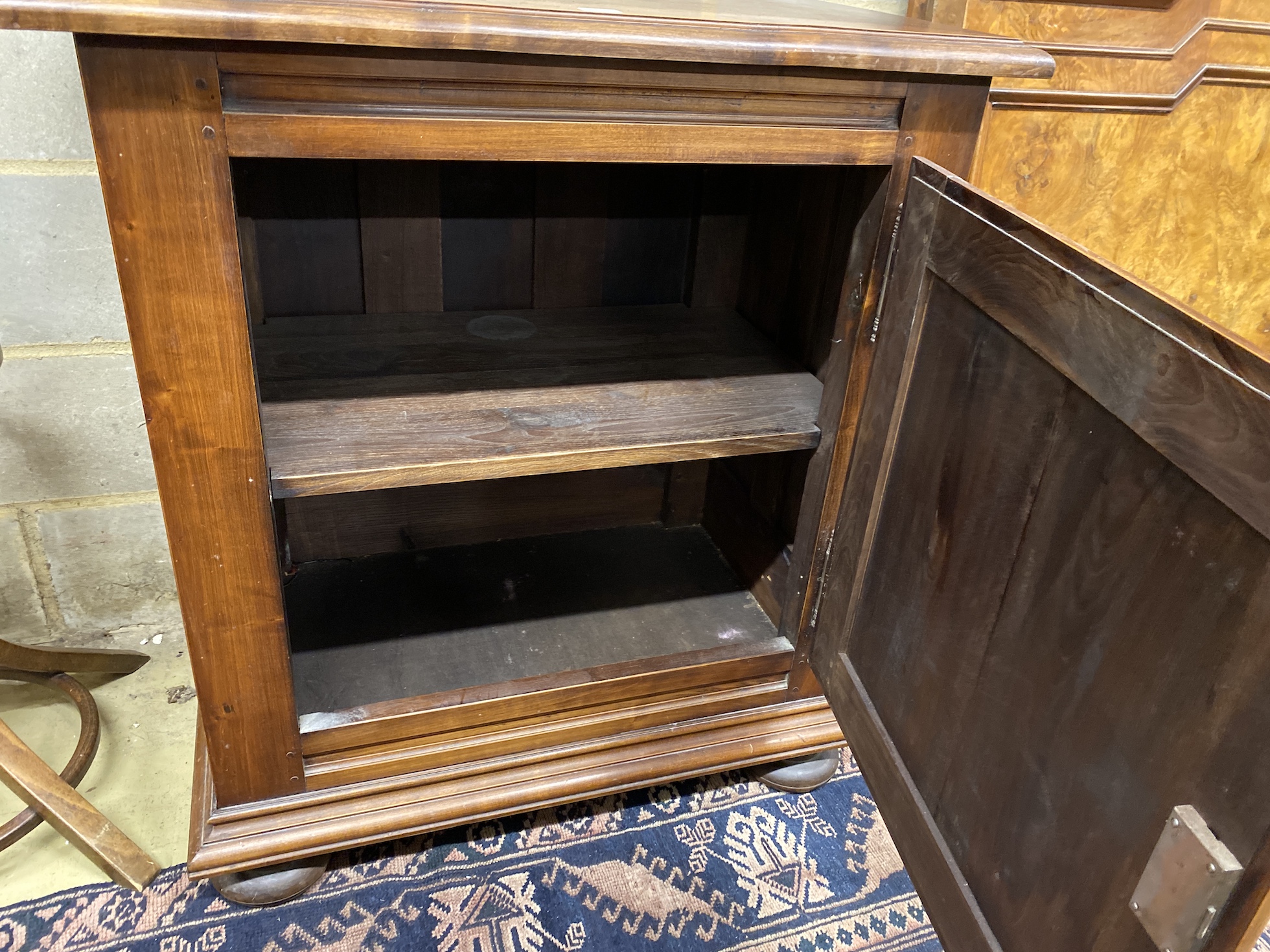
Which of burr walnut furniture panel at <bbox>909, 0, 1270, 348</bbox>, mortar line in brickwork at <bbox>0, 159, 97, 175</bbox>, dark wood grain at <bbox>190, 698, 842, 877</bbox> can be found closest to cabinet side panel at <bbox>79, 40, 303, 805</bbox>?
dark wood grain at <bbox>190, 698, 842, 877</bbox>

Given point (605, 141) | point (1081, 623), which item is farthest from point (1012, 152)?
point (1081, 623)

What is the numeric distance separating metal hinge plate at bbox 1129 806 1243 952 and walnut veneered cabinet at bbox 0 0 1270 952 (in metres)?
0.01

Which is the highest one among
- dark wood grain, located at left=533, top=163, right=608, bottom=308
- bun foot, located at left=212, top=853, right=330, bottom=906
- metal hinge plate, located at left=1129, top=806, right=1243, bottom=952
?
dark wood grain, located at left=533, top=163, right=608, bottom=308

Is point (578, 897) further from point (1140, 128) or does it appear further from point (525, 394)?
point (1140, 128)

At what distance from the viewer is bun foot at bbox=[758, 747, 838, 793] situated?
128 cm

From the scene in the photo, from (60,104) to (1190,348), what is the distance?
119 centimetres

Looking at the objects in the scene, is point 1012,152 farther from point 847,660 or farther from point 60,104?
point 60,104

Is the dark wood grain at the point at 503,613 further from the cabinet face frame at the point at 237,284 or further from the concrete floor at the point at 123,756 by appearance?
the concrete floor at the point at 123,756

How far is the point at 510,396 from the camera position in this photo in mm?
1023

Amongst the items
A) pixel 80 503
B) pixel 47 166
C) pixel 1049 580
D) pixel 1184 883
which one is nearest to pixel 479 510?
pixel 80 503

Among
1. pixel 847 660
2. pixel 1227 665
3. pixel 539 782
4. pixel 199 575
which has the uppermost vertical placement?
pixel 1227 665

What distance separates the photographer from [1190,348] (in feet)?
1.70

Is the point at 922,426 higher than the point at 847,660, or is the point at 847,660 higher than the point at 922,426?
the point at 922,426

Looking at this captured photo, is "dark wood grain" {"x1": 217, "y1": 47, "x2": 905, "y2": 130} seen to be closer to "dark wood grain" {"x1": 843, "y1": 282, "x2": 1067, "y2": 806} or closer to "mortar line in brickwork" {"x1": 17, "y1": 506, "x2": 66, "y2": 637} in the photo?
"dark wood grain" {"x1": 843, "y1": 282, "x2": 1067, "y2": 806}
